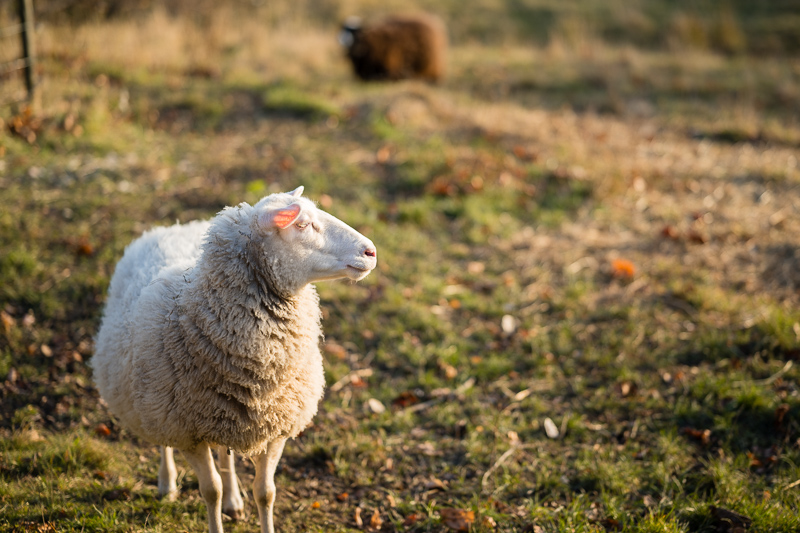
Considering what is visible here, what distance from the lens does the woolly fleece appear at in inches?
110

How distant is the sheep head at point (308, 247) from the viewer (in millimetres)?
2697

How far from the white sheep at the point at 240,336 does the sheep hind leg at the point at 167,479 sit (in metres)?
0.49

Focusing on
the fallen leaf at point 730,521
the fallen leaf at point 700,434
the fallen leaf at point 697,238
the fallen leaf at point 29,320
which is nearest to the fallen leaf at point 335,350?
the fallen leaf at point 29,320

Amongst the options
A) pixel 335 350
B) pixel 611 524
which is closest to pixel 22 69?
pixel 335 350

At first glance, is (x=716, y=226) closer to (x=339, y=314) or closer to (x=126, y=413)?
(x=339, y=314)

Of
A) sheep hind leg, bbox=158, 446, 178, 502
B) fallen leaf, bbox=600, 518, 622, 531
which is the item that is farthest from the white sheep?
fallen leaf, bbox=600, 518, 622, 531

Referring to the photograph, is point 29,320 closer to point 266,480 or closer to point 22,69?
point 266,480

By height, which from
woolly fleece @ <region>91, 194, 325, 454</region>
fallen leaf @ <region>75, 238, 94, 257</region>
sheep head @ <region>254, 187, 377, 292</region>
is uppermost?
sheep head @ <region>254, 187, 377, 292</region>

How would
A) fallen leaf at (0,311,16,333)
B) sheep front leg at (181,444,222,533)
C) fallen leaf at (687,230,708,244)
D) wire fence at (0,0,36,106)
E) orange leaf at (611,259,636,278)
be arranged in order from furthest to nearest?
wire fence at (0,0,36,106), fallen leaf at (687,230,708,244), orange leaf at (611,259,636,278), fallen leaf at (0,311,16,333), sheep front leg at (181,444,222,533)

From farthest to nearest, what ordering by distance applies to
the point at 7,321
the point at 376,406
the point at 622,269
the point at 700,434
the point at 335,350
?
the point at 622,269
the point at 335,350
the point at 7,321
the point at 376,406
the point at 700,434

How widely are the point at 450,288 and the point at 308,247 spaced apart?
305cm

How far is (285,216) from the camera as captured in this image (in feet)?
8.70

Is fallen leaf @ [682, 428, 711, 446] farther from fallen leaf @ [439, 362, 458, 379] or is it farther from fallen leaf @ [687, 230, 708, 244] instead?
fallen leaf @ [687, 230, 708, 244]

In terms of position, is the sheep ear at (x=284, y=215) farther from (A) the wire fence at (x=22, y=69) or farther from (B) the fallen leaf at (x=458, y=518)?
(A) the wire fence at (x=22, y=69)
